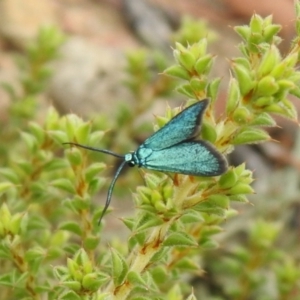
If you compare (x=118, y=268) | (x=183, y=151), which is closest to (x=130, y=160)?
(x=183, y=151)

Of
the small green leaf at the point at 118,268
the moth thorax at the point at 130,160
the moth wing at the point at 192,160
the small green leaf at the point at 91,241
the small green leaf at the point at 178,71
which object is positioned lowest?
the small green leaf at the point at 118,268

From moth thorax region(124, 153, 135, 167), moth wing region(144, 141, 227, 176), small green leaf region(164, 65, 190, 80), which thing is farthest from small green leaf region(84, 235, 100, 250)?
small green leaf region(164, 65, 190, 80)

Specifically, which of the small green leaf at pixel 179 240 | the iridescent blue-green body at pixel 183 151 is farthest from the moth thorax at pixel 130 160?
the small green leaf at pixel 179 240

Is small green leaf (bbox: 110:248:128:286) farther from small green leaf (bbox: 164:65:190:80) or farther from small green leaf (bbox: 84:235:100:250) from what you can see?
small green leaf (bbox: 164:65:190:80)

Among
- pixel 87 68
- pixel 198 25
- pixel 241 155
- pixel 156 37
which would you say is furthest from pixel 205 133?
pixel 156 37

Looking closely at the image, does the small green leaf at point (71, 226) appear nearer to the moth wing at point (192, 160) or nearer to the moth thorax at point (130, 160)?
the moth thorax at point (130, 160)

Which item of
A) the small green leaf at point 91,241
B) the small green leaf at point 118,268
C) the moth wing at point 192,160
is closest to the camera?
the moth wing at point 192,160

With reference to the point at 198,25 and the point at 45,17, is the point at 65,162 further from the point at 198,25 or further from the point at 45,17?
the point at 45,17
